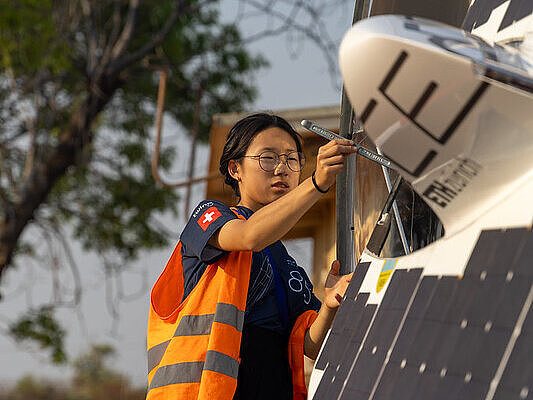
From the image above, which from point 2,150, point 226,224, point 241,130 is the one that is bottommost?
point 226,224

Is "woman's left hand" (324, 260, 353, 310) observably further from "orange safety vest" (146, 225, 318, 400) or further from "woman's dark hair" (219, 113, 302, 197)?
"woman's dark hair" (219, 113, 302, 197)

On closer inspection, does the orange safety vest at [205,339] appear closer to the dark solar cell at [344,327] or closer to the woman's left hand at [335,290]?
the woman's left hand at [335,290]

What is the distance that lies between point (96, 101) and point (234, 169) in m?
8.42

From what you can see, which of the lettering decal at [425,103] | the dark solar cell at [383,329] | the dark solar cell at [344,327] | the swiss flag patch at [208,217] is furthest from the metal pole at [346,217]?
the lettering decal at [425,103]

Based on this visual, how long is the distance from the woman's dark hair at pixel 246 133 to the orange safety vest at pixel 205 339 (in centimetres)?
34

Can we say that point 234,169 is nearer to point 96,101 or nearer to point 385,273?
point 385,273

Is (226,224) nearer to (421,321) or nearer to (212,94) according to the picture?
(421,321)

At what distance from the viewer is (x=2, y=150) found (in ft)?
33.9

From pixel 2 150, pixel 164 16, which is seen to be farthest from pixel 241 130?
pixel 164 16

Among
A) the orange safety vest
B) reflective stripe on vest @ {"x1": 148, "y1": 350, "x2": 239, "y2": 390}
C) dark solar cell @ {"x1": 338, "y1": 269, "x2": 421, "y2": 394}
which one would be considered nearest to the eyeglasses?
the orange safety vest

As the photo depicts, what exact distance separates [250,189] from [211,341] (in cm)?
47

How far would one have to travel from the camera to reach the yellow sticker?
133cm

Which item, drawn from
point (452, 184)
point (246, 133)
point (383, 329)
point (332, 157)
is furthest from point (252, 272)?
point (452, 184)

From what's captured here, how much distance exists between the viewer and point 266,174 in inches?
83.4
